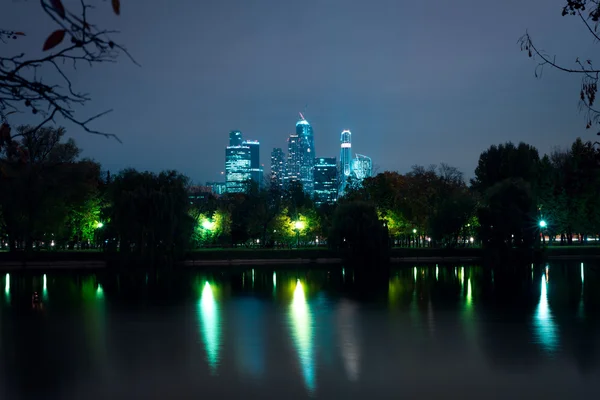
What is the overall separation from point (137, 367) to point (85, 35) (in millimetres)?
11594

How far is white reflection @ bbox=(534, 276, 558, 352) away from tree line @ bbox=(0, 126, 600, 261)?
24.6 ft

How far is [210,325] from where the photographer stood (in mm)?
19688

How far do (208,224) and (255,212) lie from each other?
6085 millimetres

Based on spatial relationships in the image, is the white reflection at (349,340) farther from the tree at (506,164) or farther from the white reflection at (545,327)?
the tree at (506,164)

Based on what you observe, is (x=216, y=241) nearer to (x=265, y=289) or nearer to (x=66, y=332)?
(x=265, y=289)

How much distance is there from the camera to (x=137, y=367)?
1393 centimetres

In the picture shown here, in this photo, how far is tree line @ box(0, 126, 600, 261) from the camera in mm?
43719

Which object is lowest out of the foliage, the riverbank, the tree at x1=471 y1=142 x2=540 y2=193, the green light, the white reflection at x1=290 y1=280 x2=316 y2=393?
the white reflection at x1=290 y1=280 x2=316 y2=393

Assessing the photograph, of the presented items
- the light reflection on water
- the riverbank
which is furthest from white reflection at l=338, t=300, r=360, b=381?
the riverbank

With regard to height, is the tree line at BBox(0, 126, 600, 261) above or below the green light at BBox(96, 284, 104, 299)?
above

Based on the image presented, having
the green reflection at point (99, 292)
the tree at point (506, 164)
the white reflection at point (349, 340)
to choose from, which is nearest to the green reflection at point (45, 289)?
the green reflection at point (99, 292)

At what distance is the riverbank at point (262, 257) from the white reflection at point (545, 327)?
92.0ft

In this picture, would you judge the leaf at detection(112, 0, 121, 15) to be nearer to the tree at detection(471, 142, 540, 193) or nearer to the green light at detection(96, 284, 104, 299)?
the green light at detection(96, 284, 104, 299)

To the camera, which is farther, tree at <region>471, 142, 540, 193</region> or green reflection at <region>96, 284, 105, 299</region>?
tree at <region>471, 142, 540, 193</region>
